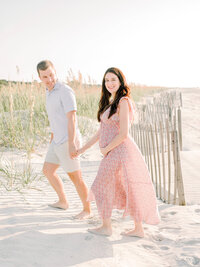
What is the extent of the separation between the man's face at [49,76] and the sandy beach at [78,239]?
103 cm

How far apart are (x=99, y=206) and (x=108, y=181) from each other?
0.18m

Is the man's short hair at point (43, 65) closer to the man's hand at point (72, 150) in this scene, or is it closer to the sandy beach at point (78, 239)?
the man's hand at point (72, 150)

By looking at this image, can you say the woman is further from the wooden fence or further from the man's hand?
the wooden fence

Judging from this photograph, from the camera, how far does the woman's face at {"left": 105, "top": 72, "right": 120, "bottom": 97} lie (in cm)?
212

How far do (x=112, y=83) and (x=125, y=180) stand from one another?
0.67 metres

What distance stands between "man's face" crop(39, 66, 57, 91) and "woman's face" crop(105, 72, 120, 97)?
1.50 ft

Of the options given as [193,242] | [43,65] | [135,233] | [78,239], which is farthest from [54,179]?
[193,242]

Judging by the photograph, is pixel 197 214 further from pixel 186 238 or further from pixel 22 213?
pixel 22 213

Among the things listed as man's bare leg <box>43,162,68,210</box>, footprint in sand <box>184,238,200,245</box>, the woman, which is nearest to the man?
Answer: man's bare leg <box>43,162,68,210</box>

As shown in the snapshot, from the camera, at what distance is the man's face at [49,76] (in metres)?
2.31

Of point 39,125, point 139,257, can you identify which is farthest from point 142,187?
point 39,125

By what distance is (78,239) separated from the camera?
205 cm

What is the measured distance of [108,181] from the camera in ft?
6.97

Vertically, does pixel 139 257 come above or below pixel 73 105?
below
